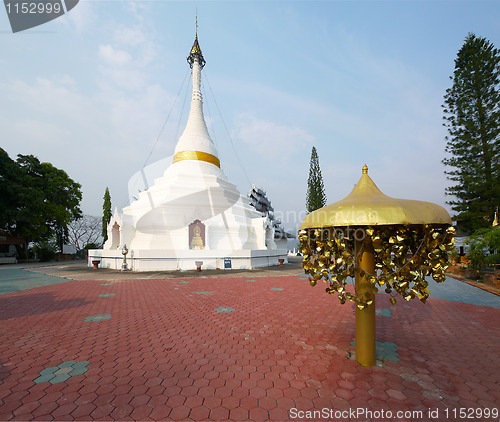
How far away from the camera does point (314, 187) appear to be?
1528 inches

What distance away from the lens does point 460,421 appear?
2586 mm

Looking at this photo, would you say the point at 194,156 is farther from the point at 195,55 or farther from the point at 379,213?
the point at 379,213

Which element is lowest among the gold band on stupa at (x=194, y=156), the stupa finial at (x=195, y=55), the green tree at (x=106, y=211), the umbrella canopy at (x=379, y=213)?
the umbrella canopy at (x=379, y=213)

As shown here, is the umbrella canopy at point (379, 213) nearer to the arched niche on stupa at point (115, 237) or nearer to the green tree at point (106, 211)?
the arched niche on stupa at point (115, 237)

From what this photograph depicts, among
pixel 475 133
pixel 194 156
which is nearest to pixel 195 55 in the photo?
pixel 194 156

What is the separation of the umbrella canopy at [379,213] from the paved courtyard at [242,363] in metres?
2.04

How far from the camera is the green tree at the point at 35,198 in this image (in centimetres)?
2408

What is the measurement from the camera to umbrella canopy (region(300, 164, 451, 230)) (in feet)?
9.43

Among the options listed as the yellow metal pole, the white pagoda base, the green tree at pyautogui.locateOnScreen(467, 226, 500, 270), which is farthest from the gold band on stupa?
the yellow metal pole

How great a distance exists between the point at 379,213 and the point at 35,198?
103 ft

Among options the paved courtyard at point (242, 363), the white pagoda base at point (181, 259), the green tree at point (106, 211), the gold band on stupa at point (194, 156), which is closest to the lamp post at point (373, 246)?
the paved courtyard at point (242, 363)

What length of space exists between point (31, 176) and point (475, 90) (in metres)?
44.4

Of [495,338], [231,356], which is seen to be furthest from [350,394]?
[495,338]

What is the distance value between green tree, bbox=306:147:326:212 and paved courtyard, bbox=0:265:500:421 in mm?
31453
